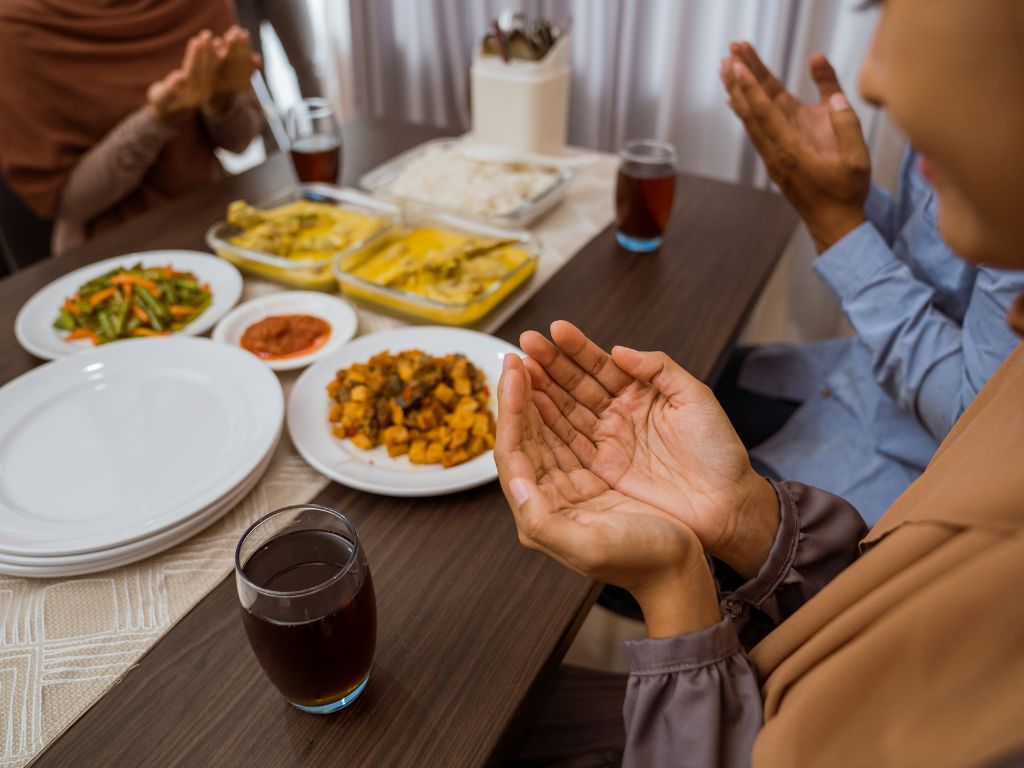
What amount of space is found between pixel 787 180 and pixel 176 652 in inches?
50.1

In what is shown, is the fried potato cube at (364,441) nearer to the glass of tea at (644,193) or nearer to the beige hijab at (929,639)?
the beige hijab at (929,639)

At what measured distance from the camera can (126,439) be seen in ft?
3.40

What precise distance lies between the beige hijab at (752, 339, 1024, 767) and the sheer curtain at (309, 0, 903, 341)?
185cm

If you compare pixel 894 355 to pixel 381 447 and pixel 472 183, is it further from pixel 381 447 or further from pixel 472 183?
pixel 472 183

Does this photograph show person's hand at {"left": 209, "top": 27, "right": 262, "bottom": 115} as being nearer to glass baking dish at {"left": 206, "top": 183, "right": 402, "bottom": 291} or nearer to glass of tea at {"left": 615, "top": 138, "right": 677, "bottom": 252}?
glass baking dish at {"left": 206, "top": 183, "right": 402, "bottom": 291}

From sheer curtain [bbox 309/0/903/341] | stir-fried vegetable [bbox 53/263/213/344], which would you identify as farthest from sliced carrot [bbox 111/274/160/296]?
sheer curtain [bbox 309/0/903/341]

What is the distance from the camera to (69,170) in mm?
1923

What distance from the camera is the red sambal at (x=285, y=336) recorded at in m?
1.24

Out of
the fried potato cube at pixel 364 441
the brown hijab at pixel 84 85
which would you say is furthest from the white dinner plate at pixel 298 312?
the brown hijab at pixel 84 85

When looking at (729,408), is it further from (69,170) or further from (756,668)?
(69,170)

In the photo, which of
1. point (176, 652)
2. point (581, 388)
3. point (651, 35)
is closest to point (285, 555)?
point (176, 652)

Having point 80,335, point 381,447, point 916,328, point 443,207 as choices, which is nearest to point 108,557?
point 381,447

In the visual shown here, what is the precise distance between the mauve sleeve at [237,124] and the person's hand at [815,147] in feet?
4.61

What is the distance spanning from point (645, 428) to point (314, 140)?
3.86 ft
